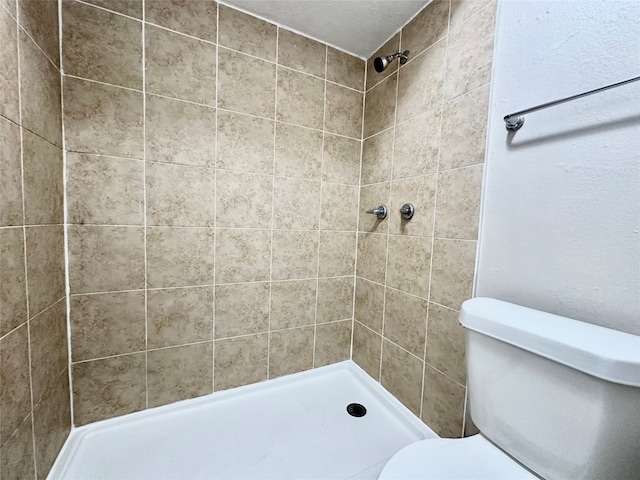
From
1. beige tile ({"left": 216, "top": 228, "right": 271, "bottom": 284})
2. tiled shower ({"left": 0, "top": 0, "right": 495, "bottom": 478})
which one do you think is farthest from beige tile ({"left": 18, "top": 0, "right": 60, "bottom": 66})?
beige tile ({"left": 216, "top": 228, "right": 271, "bottom": 284})

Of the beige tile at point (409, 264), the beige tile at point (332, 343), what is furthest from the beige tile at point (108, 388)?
the beige tile at point (409, 264)

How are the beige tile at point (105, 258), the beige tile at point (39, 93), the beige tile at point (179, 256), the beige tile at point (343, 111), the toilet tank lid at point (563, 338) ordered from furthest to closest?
the beige tile at point (343, 111) → the beige tile at point (179, 256) → the beige tile at point (105, 258) → the beige tile at point (39, 93) → the toilet tank lid at point (563, 338)

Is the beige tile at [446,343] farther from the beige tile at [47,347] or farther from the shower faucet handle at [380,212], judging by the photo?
the beige tile at [47,347]

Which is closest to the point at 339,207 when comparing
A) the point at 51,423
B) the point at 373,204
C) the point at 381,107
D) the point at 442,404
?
the point at 373,204

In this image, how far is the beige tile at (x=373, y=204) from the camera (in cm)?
139

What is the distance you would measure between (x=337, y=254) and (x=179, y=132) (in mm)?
1016

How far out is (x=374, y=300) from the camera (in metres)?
1.47

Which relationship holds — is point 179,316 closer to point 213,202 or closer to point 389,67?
point 213,202

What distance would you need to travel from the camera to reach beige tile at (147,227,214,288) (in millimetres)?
1151

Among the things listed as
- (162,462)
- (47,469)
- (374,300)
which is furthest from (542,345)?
(47,469)

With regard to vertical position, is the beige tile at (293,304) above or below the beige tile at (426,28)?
below

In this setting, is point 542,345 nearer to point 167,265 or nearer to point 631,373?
point 631,373

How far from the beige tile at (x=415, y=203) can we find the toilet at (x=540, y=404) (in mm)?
437

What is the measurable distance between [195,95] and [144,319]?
A: 40.7 inches
